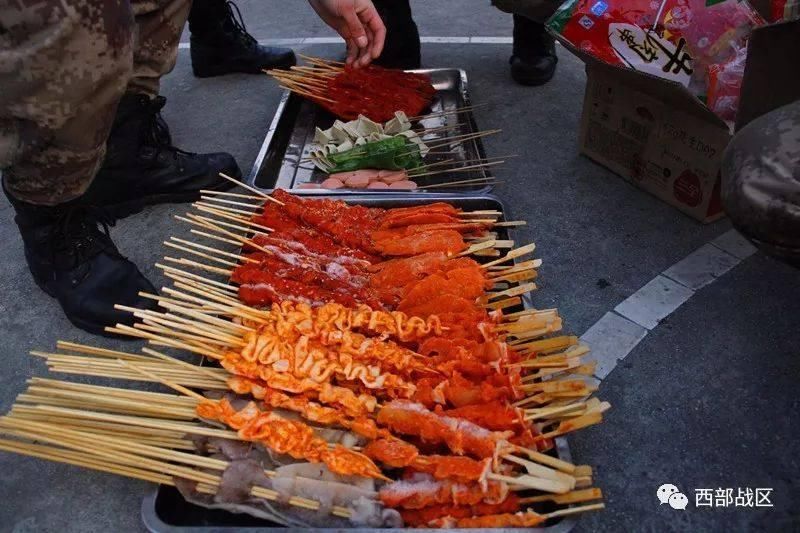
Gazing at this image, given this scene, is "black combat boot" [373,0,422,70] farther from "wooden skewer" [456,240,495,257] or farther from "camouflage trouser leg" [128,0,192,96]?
"wooden skewer" [456,240,495,257]

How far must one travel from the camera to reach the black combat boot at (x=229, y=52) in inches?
196

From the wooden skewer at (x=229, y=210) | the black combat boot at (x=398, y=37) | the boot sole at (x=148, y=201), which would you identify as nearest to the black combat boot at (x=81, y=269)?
the wooden skewer at (x=229, y=210)

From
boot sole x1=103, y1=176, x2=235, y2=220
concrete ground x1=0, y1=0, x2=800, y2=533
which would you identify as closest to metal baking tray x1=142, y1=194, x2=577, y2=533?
concrete ground x1=0, y1=0, x2=800, y2=533

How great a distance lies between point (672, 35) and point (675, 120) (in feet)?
1.48

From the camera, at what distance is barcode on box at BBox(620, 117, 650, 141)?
129 inches

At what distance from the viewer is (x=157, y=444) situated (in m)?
1.84

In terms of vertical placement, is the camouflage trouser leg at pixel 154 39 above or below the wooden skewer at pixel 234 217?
above

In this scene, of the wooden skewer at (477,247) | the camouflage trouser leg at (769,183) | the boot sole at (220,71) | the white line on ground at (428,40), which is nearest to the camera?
the camouflage trouser leg at (769,183)

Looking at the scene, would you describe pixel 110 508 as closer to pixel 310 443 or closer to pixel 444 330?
pixel 310 443

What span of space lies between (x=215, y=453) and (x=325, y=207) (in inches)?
51.5

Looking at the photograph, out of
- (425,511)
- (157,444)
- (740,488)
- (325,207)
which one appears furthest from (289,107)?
(740,488)

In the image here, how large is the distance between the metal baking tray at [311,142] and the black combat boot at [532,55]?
0.59m

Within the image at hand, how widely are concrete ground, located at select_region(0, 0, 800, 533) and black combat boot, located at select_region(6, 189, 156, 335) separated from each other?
0.49ft

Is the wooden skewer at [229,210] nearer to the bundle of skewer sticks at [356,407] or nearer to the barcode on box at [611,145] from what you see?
the bundle of skewer sticks at [356,407]
